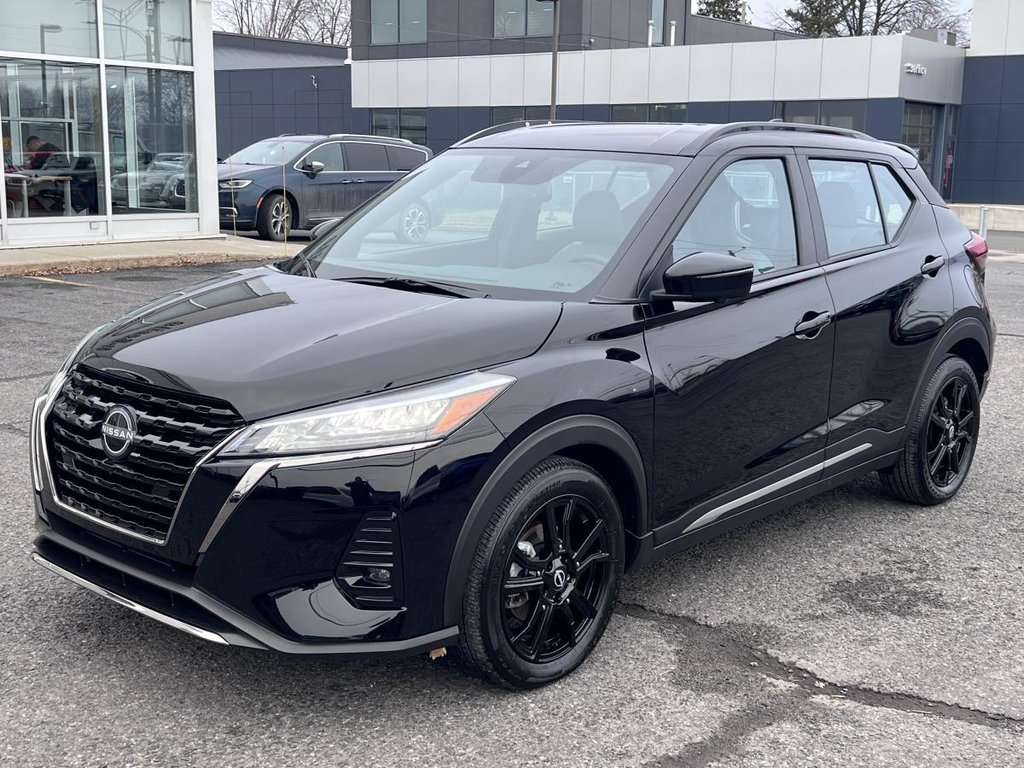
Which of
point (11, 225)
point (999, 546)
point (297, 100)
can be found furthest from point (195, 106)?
point (297, 100)

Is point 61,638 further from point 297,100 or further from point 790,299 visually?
point 297,100

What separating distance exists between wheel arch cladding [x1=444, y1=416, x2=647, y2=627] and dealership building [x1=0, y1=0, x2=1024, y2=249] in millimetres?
14113

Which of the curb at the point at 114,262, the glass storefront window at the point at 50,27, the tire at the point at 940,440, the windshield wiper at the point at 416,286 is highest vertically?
the glass storefront window at the point at 50,27

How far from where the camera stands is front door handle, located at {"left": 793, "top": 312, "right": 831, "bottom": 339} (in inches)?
175

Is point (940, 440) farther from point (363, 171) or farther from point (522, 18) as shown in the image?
point (522, 18)

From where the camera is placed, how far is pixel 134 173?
17.4 m

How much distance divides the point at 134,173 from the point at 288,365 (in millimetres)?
15277

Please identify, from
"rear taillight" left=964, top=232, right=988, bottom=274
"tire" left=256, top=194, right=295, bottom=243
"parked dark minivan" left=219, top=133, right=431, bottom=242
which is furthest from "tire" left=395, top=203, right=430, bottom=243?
"tire" left=256, top=194, right=295, bottom=243

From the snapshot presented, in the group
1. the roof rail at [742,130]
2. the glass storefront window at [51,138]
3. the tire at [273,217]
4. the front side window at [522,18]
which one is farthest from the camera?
the front side window at [522,18]

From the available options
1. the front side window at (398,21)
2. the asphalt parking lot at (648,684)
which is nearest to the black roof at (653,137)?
the asphalt parking lot at (648,684)

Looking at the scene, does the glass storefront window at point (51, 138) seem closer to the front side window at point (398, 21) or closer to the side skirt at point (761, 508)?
the side skirt at point (761, 508)

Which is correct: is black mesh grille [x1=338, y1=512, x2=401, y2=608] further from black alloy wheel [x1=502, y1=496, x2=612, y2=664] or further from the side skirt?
the side skirt

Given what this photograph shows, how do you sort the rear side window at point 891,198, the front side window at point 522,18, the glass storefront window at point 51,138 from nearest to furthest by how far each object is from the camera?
1. the rear side window at point 891,198
2. the glass storefront window at point 51,138
3. the front side window at point 522,18

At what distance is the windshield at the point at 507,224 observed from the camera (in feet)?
13.4
